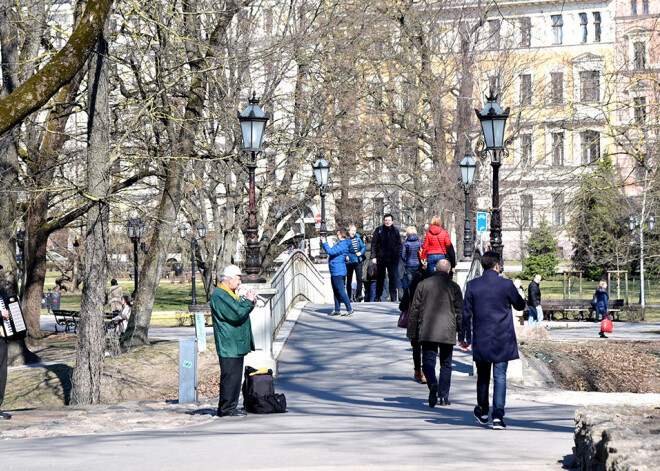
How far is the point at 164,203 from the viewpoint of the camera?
20.2 m

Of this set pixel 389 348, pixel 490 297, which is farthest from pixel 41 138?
pixel 490 297

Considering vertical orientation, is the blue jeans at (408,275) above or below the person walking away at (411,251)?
below

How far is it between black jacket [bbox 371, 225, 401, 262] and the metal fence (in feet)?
6.42

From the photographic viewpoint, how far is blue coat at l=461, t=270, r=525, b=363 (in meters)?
9.51

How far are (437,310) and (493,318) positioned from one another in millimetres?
1473

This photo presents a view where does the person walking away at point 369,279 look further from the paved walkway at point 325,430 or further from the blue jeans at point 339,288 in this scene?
the paved walkway at point 325,430

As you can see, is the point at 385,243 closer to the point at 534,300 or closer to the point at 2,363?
the point at 534,300

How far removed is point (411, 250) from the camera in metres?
20.7

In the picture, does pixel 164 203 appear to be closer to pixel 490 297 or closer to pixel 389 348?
pixel 389 348

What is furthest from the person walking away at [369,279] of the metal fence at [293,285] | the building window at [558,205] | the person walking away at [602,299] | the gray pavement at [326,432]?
the gray pavement at [326,432]

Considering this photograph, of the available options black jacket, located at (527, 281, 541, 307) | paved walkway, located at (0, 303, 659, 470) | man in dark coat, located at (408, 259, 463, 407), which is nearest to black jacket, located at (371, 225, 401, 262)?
paved walkway, located at (0, 303, 659, 470)

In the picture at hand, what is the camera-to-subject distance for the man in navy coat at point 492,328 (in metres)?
9.50

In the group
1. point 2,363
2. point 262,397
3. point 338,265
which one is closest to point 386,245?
point 338,265

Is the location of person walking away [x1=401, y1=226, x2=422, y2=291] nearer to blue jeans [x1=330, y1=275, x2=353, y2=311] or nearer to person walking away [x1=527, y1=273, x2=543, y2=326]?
blue jeans [x1=330, y1=275, x2=353, y2=311]
